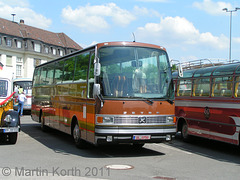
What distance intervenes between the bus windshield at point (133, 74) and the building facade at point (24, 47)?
57027 millimetres

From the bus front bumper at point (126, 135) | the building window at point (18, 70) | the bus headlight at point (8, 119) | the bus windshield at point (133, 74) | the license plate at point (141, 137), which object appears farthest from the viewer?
the building window at point (18, 70)

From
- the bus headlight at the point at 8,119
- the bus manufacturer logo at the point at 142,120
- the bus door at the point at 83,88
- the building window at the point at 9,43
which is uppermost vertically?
the building window at the point at 9,43

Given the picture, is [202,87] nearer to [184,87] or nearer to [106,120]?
[184,87]

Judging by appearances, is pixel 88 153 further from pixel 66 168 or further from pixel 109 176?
pixel 109 176

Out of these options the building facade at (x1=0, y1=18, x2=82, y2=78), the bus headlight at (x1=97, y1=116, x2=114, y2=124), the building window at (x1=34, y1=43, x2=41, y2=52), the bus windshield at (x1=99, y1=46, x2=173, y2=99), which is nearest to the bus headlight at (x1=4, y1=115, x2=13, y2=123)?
the bus headlight at (x1=97, y1=116, x2=114, y2=124)

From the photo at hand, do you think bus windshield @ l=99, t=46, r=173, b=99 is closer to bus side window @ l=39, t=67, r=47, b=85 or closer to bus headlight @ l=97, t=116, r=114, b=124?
bus headlight @ l=97, t=116, r=114, b=124

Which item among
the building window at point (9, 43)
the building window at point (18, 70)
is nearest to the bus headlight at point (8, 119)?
the building window at point (9, 43)

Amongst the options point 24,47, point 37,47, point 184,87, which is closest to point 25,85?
point 184,87

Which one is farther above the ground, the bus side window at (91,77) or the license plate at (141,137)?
the bus side window at (91,77)

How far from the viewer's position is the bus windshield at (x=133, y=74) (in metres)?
10.1

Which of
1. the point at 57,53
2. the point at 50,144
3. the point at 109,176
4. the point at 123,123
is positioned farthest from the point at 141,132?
the point at 57,53

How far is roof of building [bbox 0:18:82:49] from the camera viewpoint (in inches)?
2790

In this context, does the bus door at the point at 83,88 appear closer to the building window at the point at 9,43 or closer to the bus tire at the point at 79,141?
the bus tire at the point at 79,141

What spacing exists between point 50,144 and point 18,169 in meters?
4.68
